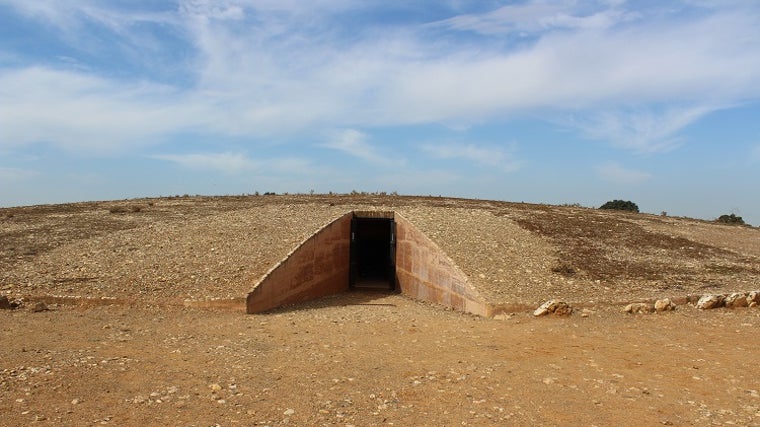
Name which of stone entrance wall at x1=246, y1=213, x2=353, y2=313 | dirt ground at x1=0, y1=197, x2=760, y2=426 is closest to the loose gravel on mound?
dirt ground at x1=0, y1=197, x2=760, y2=426

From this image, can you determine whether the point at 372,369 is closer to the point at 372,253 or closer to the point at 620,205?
the point at 372,253

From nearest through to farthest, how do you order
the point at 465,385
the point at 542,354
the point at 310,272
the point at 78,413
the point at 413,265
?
the point at 78,413, the point at 465,385, the point at 542,354, the point at 310,272, the point at 413,265

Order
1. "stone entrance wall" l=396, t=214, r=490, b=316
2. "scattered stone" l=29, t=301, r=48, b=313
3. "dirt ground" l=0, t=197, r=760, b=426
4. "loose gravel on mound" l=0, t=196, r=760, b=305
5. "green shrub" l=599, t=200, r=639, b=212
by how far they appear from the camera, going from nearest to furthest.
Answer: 1. "dirt ground" l=0, t=197, r=760, b=426
2. "scattered stone" l=29, t=301, r=48, b=313
3. "loose gravel on mound" l=0, t=196, r=760, b=305
4. "stone entrance wall" l=396, t=214, r=490, b=316
5. "green shrub" l=599, t=200, r=639, b=212

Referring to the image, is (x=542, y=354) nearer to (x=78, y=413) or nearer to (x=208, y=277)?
(x=78, y=413)

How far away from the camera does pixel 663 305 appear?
11617 millimetres

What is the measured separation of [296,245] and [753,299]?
1086 cm

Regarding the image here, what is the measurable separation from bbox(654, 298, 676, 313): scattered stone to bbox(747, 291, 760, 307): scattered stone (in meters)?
1.76

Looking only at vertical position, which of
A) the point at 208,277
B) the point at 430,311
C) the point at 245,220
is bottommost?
the point at 430,311

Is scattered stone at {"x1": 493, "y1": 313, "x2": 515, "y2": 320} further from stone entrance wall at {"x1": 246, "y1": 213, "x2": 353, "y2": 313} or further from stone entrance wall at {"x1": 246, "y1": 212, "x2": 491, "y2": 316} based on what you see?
stone entrance wall at {"x1": 246, "y1": 213, "x2": 353, "y2": 313}

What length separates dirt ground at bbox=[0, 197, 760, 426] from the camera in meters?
6.60

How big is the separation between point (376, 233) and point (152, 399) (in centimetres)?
1496

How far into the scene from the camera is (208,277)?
494 inches

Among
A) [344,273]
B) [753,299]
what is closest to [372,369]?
[344,273]

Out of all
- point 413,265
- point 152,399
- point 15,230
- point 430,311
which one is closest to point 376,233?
point 413,265
